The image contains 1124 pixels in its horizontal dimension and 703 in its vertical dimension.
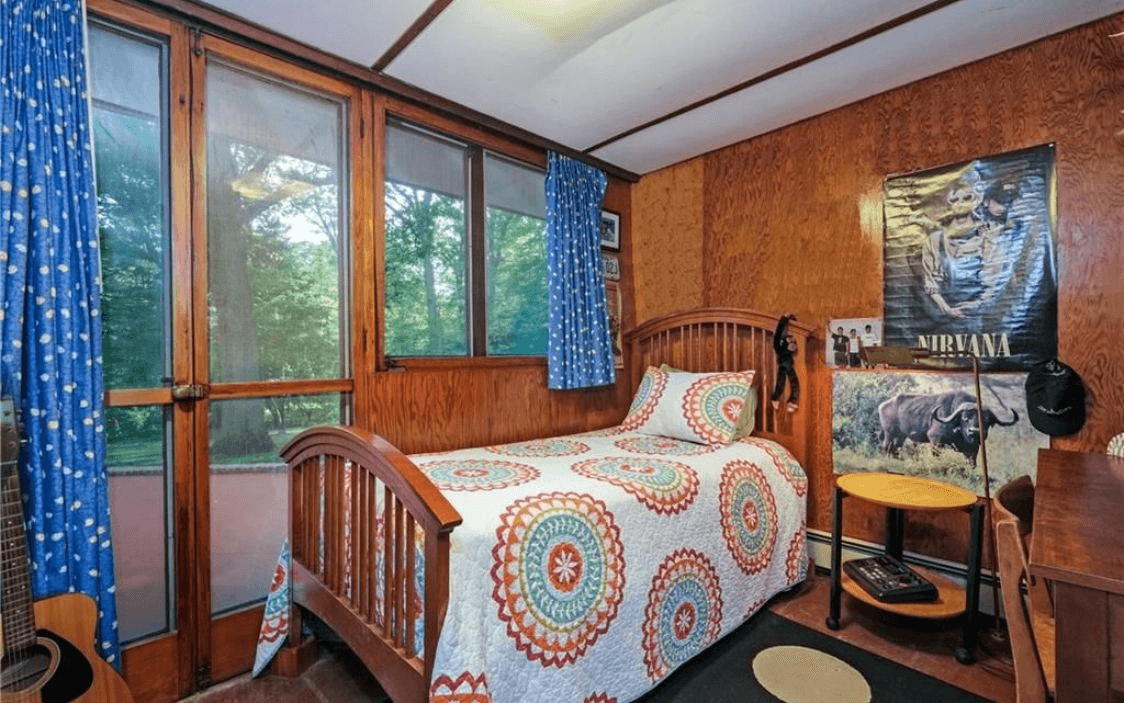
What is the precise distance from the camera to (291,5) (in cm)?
174

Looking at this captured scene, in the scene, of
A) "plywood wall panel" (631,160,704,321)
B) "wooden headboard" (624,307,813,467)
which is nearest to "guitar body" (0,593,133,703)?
"wooden headboard" (624,307,813,467)

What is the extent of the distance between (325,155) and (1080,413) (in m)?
3.15

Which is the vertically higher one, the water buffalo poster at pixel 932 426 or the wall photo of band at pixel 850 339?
the wall photo of band at pixel 850 339

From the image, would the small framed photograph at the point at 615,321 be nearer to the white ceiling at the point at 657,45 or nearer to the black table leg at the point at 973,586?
the white ceiling at the point at 657,45

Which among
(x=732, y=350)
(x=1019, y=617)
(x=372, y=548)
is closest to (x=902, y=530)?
(x=732, y=350)

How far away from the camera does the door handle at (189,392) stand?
1721 millimetres

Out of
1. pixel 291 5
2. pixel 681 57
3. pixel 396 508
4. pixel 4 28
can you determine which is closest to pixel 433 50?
pixel 291 5

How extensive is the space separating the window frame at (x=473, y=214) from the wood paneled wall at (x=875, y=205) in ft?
3.49

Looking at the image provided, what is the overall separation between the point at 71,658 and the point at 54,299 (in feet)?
3.21

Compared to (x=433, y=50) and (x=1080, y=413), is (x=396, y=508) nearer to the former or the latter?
(x=433, y=50)

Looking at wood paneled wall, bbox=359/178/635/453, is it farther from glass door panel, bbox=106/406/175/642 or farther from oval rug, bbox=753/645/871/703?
oval rug, bbox=753/645/871/703

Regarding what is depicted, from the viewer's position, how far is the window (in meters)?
2.36

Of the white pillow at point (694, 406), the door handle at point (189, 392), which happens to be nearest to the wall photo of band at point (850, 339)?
the white pillow at point (694, 406)

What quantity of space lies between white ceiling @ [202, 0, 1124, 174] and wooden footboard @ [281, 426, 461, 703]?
1492 millimetres
